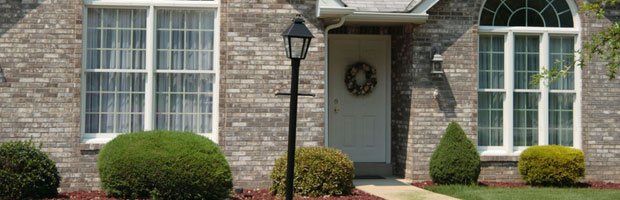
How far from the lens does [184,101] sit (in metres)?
12.1

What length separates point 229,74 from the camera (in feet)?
39.3

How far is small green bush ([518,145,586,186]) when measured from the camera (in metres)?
13.2

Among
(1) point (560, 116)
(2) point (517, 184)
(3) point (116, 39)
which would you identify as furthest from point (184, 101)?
(1) point (560, 116)

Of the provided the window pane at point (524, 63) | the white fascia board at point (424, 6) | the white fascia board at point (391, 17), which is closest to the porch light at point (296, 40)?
the white fascia board at point (391, 17)

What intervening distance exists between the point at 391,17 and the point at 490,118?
265cm

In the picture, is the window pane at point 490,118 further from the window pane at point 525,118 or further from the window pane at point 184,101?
the window pane at point 184,101

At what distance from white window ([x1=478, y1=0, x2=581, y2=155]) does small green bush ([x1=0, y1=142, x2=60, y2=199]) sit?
7.47 m

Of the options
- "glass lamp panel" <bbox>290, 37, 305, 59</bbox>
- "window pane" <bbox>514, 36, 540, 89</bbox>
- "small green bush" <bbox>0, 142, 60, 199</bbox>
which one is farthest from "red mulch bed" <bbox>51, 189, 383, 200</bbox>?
"window pane" <bbox>514, 36, 540, 89</bbox>

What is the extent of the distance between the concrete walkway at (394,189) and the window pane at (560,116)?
9.71 ft

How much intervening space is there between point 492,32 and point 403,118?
222 cm

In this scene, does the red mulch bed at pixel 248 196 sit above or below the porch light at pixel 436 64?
below

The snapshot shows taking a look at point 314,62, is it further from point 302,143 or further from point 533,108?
point 533,108

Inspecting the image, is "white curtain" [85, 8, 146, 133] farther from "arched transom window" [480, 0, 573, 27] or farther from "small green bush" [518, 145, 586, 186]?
"small green bush" [518, 145, 586, 186]

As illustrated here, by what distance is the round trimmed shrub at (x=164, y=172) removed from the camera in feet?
32.8
